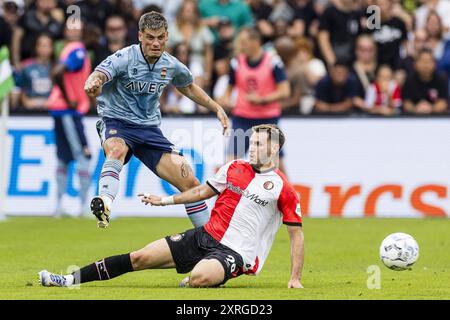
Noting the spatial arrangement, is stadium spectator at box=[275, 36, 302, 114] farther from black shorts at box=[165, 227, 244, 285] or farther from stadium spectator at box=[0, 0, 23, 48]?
black shorts at box=[165, 227, 244, 285]

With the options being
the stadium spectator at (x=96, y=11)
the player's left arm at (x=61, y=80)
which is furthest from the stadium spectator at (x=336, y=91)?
the stadium spectator at (x=96, y=11)

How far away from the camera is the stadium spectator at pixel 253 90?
744 inches

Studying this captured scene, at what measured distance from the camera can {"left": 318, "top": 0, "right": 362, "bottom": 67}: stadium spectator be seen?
22.6 metres

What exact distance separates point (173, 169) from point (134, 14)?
1107 cm

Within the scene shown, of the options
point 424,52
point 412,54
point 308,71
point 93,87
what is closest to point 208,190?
point 93,87

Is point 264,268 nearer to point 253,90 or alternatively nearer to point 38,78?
point 253,90

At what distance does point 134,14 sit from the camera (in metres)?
23.0

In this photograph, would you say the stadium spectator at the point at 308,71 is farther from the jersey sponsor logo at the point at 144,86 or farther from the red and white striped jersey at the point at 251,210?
the red and white striped jersey at the point at 251,210

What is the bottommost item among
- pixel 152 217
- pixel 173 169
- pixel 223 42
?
pixel 152 217

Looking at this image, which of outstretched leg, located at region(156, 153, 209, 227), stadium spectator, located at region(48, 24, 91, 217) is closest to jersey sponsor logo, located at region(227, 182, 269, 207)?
outstretched leg, located at region(156, 153, 209, 227)

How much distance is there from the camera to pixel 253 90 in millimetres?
19047
